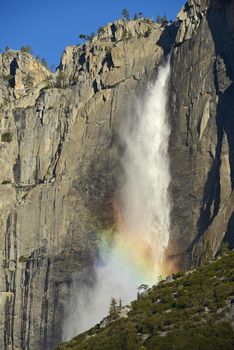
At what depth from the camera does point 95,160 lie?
117 meters

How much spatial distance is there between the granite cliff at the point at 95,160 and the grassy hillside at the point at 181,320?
21004mm

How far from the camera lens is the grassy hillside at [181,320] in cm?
6178

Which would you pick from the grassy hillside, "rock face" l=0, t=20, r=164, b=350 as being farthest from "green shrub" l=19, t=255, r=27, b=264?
the grassy hillside

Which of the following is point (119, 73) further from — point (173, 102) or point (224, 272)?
point (224, 272)

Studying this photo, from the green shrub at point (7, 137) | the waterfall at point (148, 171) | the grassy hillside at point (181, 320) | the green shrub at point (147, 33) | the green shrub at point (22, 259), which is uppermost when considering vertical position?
the green shrub at point (147, 33)

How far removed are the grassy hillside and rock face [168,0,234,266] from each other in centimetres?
2207

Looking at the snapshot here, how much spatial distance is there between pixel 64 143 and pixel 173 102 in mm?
14233

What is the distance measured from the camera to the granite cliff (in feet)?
352

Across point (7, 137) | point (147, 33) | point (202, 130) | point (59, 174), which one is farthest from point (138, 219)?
point (147, 33)

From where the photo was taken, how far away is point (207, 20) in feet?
375

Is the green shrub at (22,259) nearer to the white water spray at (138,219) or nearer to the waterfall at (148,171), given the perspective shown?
the white water spray at (138,219)

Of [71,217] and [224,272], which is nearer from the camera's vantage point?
[224,272]

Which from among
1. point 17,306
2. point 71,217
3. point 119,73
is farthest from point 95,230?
point 119,73

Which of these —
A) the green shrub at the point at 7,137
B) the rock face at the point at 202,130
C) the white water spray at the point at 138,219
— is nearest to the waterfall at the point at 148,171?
the white water spray at the point at 138,219
